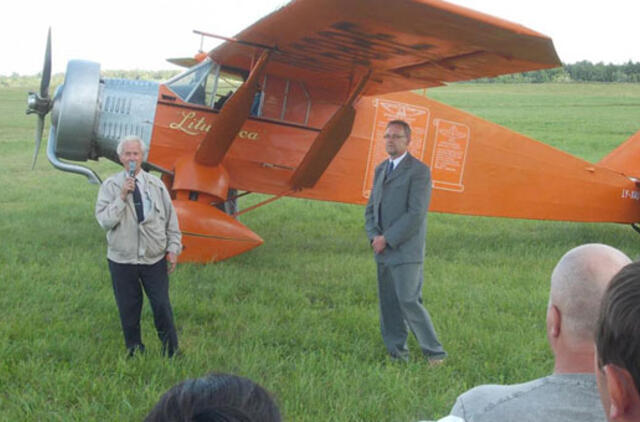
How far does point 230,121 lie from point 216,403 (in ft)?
19.6

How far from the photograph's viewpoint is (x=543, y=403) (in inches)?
54.6

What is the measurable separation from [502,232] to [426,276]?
337 cm

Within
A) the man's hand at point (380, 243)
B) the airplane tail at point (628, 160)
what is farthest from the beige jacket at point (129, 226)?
the airplane tail at point (628, 160)

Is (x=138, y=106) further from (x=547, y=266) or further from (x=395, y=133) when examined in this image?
(x=547, y=266)

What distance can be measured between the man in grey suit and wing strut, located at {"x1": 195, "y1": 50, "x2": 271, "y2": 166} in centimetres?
238

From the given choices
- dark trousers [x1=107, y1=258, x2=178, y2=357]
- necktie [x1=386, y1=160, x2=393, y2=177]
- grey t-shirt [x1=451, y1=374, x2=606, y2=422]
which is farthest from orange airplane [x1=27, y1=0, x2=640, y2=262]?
grey t-shirt [x1=451, y1=374, x2=606, y2=422]

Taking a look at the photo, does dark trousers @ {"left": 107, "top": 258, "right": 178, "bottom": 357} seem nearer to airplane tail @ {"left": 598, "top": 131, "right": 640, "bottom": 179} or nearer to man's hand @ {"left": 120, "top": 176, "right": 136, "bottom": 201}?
man's hand @ {"left": 120, "top": 176, "right": 136, "bottom": 201}

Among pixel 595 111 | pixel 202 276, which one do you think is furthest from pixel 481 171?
pixel 595 111

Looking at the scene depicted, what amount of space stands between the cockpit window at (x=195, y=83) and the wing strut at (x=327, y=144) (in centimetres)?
158

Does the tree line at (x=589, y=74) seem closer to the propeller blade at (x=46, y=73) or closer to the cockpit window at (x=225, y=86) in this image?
the cockpit window at (x=225, y=86)

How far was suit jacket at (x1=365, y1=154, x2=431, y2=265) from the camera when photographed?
4402mm

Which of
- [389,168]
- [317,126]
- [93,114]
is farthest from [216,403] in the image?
[317,126]

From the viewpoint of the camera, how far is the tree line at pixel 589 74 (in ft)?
185

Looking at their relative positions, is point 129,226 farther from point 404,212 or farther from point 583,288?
point 583,288
